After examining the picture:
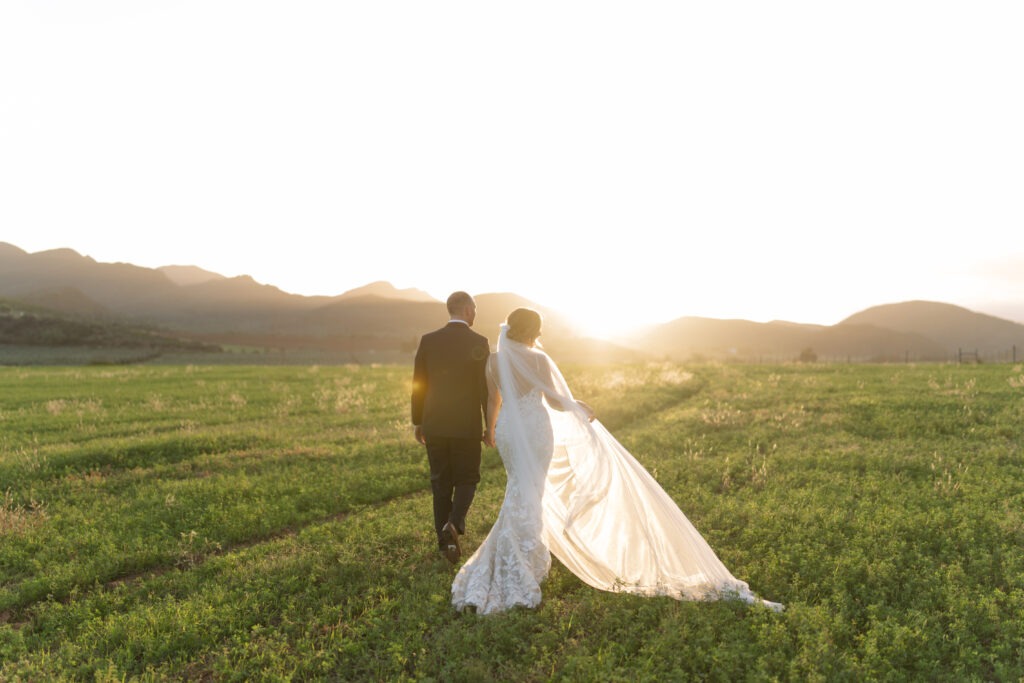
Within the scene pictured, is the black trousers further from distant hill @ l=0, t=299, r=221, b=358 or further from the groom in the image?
distant hill @ l=0, t=299, r=221, b=358

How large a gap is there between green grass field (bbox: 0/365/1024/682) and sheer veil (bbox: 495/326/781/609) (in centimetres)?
33

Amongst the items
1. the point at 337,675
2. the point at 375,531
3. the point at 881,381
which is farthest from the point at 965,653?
the point at 881,381

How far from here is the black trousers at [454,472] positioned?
802cm

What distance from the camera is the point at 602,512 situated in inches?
302

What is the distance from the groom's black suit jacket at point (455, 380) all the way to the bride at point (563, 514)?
0.28m

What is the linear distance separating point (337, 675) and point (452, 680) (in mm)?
1188

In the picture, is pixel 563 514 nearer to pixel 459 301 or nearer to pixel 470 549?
pixel 470 549

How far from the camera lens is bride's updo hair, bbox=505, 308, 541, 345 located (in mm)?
7473

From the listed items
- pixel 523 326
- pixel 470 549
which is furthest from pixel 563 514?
pixel 523 326

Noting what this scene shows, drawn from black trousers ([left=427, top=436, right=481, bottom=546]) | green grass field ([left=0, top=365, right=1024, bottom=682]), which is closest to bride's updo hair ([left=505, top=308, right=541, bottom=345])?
black trousers ([left=427, top=436, right=481, bottom=546])

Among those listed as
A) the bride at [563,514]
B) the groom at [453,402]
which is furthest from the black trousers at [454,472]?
the bride at [563,514]

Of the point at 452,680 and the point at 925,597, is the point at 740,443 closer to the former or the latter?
the point at 925,597

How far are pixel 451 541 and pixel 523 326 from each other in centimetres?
315

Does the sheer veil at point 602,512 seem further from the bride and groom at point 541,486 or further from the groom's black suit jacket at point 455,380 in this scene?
the groom's black suit jacket at point 455,380
